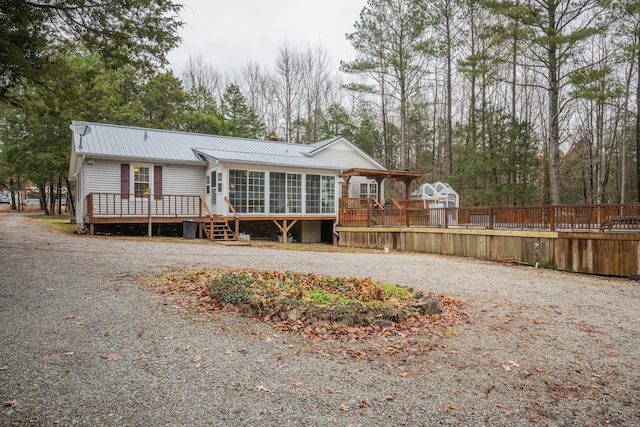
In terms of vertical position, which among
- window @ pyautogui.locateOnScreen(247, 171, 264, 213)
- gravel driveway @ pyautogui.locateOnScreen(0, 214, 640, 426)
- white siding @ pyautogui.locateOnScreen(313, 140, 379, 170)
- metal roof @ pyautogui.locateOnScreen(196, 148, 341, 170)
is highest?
white siding @ pyautogui.locateOnScreen(313, 140, 379, 170)

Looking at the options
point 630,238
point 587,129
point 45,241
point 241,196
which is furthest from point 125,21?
point 587,129

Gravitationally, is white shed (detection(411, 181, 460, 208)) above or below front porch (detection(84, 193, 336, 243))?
above

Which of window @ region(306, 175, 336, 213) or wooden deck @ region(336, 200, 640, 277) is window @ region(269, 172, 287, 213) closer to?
window @ region(306, 175, 336, 213)

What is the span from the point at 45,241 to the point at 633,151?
34.4 metres

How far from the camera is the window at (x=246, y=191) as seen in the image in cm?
1744

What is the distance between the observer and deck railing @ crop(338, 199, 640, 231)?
10.7 meters

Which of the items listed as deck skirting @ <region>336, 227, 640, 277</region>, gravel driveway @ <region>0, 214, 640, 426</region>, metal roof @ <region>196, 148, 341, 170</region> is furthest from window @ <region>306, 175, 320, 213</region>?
gravel driveway @ <region>0, 214, 640, 426</region>

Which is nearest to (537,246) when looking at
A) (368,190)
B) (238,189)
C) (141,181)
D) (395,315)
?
(395,315)

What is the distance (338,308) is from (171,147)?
16.0 metres

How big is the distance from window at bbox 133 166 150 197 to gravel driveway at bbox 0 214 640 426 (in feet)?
33.9

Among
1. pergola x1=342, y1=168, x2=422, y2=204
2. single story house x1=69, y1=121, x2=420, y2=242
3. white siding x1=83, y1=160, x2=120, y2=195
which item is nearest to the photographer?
white siding x1=83, y1=160, x2=120, y2=195

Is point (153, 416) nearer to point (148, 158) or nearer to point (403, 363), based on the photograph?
point (403, 363)

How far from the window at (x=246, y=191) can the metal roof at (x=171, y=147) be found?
752 mm

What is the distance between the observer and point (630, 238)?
34.3ft
